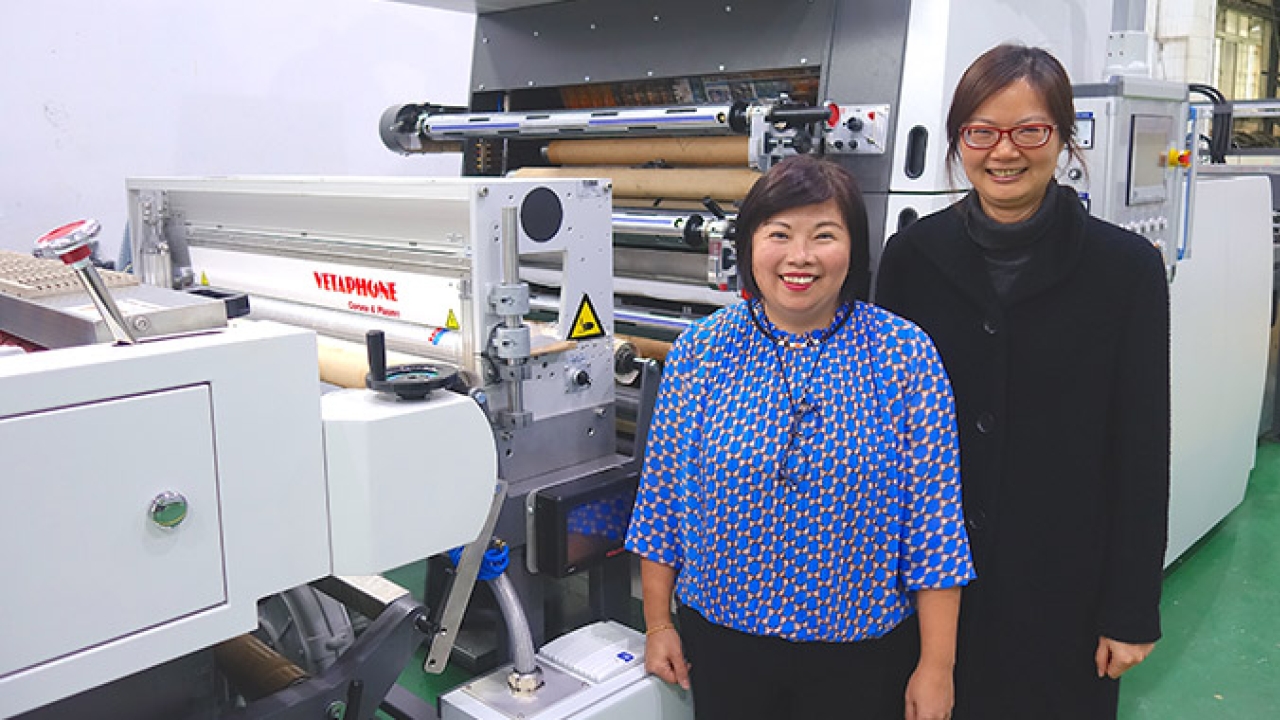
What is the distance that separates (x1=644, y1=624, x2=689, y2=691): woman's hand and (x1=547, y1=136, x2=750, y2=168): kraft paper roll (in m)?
1.29

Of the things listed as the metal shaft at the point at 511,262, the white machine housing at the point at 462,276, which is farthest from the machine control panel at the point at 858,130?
the metal shaft at the point at 511,262

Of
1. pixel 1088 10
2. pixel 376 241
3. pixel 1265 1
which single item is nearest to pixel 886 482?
pixel 376 241

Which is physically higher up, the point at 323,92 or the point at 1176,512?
the point at 323,92

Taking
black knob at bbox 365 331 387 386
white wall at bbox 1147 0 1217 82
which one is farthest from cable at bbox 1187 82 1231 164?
black knob at bbox 365 331 387 386

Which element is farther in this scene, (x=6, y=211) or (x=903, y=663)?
(x=6, y=211)

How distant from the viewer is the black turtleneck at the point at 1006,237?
141 cm

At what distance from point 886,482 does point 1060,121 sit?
535mm

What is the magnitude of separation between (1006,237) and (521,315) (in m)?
0.81

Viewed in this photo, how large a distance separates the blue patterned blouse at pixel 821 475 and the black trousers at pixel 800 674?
0.03m

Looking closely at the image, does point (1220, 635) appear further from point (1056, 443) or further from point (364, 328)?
point (364, 328)

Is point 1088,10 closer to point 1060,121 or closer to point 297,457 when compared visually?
point 1060,121

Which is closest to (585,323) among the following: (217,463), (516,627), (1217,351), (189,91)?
(516,627)

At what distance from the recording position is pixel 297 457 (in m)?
1.05

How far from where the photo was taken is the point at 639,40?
9.14ft
